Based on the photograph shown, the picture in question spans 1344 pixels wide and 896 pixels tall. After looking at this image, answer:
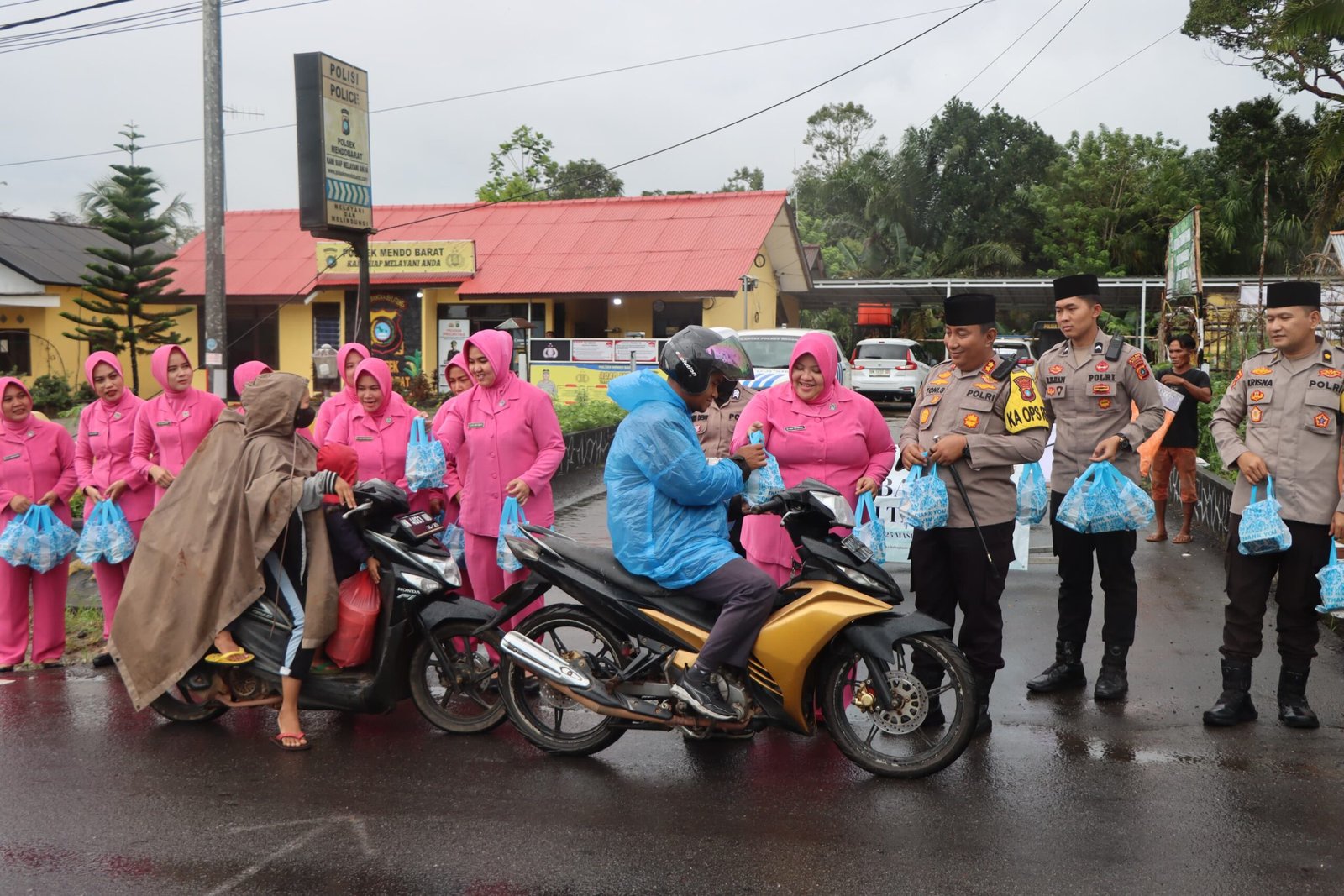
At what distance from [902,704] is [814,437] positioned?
58.9 inches

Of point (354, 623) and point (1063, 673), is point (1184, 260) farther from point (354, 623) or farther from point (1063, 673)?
point (354, 623)

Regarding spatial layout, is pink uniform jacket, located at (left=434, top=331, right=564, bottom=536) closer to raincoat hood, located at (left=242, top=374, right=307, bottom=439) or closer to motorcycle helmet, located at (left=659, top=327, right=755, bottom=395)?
raincoat hood, located at (left=242, top=374, right=307, bottom=439)

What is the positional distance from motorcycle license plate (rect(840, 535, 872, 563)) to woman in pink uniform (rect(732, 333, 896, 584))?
29.9 inches

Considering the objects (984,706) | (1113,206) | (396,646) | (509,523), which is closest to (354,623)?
(396,646)

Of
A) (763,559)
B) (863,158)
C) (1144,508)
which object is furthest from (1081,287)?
(863,158)

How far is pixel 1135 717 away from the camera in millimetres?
5469

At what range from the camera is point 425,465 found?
6.32 metres

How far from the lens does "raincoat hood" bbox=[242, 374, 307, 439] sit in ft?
17.2

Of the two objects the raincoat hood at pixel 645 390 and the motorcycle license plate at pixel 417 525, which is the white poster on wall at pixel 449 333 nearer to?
the motorcycle license plate at pixel 417 525

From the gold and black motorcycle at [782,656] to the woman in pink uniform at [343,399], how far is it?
2.21 meters

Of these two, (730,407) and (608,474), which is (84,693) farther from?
(730,407)

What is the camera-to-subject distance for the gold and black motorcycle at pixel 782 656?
4.56 m

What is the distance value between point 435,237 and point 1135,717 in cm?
2575

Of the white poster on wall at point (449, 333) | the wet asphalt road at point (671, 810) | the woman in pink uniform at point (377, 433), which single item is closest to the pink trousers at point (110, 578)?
the wet asphalt road at point (671, 810)
